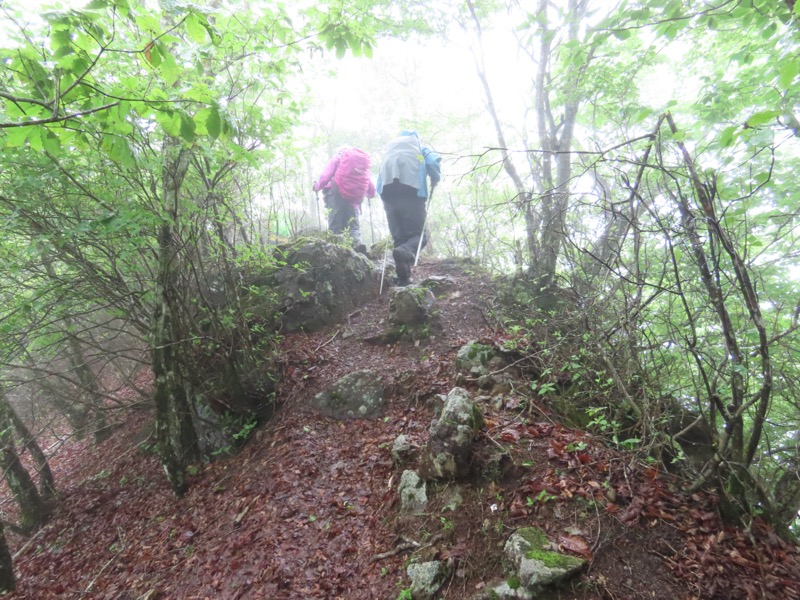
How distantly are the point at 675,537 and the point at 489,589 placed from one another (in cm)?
135

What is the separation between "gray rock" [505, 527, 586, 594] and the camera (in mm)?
2449

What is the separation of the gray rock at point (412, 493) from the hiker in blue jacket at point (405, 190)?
5.17 m

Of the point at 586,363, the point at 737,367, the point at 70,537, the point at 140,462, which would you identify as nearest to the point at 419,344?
the point at 586,363

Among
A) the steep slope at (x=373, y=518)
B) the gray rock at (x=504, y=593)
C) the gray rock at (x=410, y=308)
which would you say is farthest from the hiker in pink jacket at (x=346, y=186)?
the gray rock at (x=504, y=593)

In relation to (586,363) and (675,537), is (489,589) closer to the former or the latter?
(675,537)

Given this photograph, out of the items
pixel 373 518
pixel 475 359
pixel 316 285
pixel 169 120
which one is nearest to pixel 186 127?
pixel 169 120

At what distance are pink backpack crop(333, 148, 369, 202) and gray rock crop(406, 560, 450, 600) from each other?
340 inches

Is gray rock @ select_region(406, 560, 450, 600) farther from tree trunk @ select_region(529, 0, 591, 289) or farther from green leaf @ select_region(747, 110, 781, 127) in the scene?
tree trunk @ select_region(529, 0, 591, 289)

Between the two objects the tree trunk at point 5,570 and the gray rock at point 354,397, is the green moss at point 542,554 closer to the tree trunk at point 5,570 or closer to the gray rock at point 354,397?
the gray rock at point 354,397

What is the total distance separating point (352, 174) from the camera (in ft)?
32.4

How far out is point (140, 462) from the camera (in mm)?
6172

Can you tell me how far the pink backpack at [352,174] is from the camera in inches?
382

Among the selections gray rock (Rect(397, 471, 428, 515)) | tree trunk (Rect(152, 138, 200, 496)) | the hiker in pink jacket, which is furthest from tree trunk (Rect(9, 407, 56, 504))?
the hiker in pink jacket

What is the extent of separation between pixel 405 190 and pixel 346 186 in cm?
224
